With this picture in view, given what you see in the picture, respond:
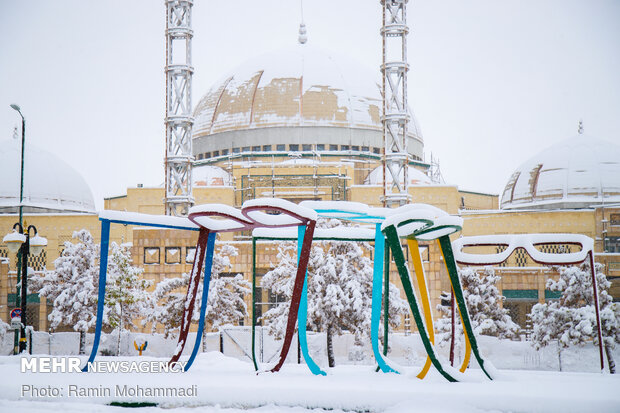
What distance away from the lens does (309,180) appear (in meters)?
46.3

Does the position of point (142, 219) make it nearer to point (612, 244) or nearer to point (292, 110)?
point (612, 244)

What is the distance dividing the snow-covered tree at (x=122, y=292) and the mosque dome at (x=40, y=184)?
79.9ft

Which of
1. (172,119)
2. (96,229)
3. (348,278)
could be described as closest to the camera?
(348,278)

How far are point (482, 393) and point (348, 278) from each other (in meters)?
12.7

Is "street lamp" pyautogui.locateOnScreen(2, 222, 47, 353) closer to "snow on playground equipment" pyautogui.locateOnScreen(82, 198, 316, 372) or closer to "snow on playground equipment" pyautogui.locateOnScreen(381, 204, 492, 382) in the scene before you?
"snow on playground equipment" pyautogui.locateOnScreen(82, 198, 316, 372)

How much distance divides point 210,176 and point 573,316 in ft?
103

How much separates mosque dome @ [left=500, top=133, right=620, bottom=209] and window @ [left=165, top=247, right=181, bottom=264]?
2773cm

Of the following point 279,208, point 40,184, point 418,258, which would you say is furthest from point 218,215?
point 40,184

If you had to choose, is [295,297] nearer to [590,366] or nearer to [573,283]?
[573,283]

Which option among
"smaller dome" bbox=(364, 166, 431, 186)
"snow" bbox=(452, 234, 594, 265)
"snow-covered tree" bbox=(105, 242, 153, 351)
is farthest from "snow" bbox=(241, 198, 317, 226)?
"smaller dome" bbox=(364, 166, 431, 186)

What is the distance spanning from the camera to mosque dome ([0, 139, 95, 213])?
5159cm

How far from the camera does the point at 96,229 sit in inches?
1796

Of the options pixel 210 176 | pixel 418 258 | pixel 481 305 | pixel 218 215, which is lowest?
pixel 481 305

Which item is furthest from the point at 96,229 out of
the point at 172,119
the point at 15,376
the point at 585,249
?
the point at 585,249
